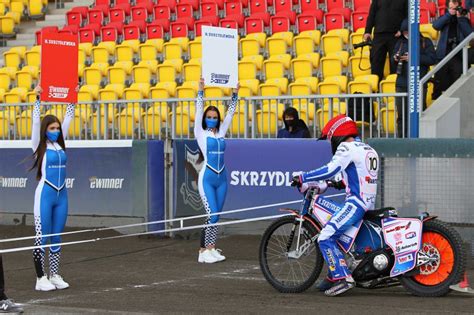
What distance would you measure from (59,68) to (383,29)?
679 centimetres

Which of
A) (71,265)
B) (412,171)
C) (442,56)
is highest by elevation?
(442,56)

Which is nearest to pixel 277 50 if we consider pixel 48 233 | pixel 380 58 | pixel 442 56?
pixel 380 58

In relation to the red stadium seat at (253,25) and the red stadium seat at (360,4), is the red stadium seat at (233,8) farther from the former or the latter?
the red stadium seat at (360,4)

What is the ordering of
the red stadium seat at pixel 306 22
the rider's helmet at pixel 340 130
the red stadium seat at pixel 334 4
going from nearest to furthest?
the rider's helmet at pixel 340 130, the red stadium seat at pixel 306 22, the red stadium seat at pixel 334 4

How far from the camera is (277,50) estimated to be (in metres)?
21.1

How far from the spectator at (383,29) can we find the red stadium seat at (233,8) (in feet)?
20.5

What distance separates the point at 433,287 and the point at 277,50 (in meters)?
11.7

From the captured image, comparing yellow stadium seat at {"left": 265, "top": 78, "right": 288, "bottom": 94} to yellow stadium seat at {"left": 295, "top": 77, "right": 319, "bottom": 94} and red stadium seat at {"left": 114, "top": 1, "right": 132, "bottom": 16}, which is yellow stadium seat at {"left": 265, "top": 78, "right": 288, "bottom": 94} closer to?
yellow stadium seat at {"left": 295, "top": 77, "right": 319, "bottom": 94}

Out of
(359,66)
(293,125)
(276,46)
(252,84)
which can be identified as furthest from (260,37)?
(293,125)

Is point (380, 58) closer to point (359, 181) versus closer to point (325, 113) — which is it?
point (325, 113)

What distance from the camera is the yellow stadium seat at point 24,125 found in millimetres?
18938

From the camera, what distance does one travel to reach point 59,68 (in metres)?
12.9

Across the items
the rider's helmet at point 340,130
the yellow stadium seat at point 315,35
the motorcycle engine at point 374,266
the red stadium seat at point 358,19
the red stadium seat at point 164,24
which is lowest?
the motorcycle engine at point 374,266

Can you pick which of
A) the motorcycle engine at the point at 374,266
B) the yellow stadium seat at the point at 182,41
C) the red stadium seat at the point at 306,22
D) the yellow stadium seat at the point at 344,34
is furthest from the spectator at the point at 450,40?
the yellow stadium seat at the point at 182,41
